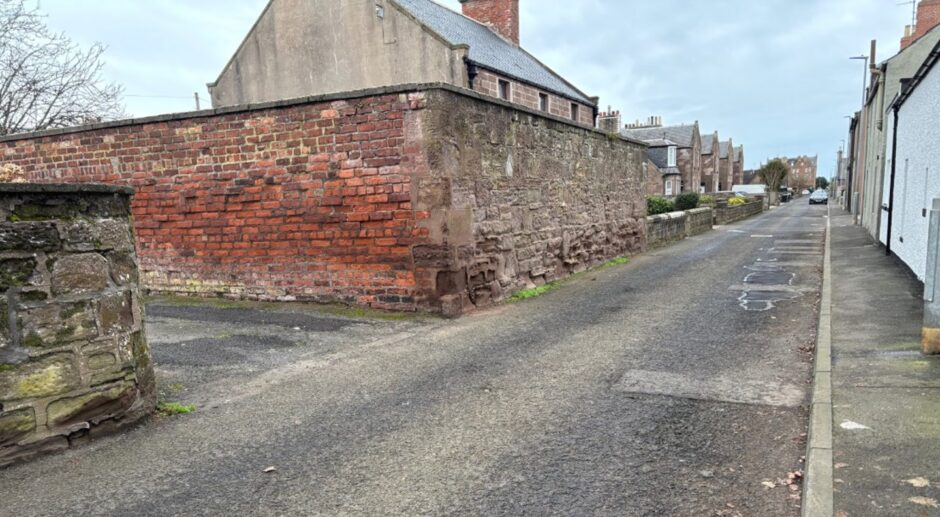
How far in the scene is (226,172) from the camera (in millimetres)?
8820

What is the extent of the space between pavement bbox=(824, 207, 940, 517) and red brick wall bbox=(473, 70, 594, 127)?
12.0 meters

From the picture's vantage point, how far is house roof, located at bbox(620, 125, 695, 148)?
62.2 m

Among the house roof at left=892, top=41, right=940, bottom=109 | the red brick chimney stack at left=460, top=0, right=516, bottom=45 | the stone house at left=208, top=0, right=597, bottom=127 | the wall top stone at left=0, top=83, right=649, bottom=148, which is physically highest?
→ the red brick chimney stack at left=460, top=0, right=516, bottom=45

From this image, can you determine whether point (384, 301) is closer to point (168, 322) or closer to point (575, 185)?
point (168, 322)

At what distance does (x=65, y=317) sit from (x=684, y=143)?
6537cm

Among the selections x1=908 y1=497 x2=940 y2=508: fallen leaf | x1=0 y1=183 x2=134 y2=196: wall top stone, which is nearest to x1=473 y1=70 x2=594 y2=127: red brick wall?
x1=0 y1=183 x2=134 y2=196: wall top stone

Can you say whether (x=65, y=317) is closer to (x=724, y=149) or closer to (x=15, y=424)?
(x=15, y=424)

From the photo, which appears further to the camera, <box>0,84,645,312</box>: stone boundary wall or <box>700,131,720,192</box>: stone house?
<box>700,131,720,192</box>: stone house

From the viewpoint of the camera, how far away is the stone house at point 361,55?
2031 centimetres

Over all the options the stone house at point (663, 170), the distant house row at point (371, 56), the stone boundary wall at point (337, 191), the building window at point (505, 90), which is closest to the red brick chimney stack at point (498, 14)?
the distant house row at point (371, 56)

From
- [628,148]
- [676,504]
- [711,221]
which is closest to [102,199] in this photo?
[676,504]

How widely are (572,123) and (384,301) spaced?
5901mm

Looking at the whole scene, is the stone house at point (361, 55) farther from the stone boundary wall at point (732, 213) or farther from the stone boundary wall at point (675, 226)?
the stone boundary wall at point (732, 213)

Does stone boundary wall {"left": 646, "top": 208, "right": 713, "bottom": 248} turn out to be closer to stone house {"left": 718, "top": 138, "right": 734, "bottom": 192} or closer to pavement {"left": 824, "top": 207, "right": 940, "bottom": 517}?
pavement {"left": 824, "top": 207, "right": 940, "bottom": 517}
